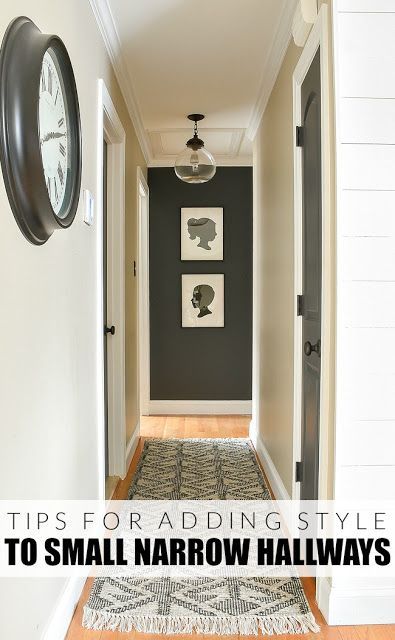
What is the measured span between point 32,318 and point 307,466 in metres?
1.44

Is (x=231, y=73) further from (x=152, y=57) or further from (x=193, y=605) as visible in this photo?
(x=193, y=605)

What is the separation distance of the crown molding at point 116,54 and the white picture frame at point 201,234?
Result: 123 cm

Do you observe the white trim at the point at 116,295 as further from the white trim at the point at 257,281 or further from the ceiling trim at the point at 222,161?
the ceiling trim at the point at 222,161

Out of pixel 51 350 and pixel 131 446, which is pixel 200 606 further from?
pixel 131 446

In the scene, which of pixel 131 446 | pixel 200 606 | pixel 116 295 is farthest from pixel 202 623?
pixel 131 446

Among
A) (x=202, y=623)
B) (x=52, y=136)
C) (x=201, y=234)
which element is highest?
(x=201, y=234)

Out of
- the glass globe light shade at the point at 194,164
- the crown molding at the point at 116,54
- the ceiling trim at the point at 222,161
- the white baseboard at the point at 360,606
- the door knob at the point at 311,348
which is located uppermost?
the ceiling trim at the point at 222,161

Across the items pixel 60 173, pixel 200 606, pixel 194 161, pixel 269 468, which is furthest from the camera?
pixel 194 161

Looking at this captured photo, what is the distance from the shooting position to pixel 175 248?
5.74 meters

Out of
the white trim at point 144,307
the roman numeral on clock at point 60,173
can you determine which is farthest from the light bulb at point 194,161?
the roman numeral on clock at point 60,173

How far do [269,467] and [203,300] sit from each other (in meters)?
2.38

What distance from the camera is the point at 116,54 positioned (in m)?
3.20

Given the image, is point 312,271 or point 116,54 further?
point 116,54

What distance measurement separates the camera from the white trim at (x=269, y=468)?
318 cm
